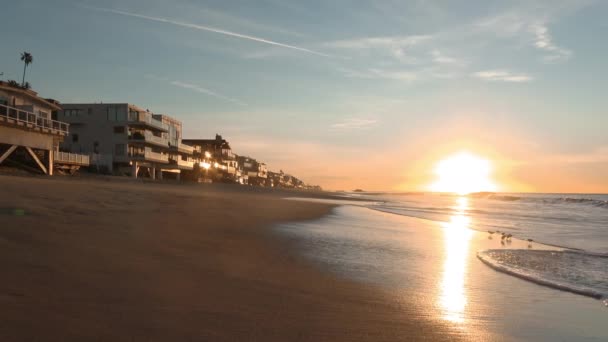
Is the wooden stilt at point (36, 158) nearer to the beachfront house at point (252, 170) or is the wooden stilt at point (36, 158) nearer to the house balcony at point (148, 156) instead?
the house balcony at point (148, 156)

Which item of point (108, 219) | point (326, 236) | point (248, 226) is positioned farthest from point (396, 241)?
point (108, 219)

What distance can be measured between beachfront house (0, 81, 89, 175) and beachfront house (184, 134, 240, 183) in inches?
1548

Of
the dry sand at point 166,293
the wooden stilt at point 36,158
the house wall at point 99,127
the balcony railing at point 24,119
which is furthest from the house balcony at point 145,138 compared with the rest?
the dry sand at point 166,293

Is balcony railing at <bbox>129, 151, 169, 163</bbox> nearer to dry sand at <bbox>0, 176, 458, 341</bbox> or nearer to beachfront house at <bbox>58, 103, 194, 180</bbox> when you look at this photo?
beachfront house at <bbox>58, 103, 194, 180</bbox>

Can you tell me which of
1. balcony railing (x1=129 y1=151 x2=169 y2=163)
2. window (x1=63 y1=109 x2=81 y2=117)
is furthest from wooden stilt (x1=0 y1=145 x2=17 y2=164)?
window (x1=63 y1=109 x2=81 y2=117)

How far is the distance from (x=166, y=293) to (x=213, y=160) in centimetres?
9420

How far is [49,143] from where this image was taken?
34.2 meters

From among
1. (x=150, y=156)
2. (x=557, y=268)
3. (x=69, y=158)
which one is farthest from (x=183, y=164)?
(x=557, y=268)

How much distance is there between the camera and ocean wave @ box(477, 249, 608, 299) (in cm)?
739

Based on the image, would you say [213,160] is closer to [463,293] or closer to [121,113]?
[121,113]

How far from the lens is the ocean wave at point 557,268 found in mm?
7389

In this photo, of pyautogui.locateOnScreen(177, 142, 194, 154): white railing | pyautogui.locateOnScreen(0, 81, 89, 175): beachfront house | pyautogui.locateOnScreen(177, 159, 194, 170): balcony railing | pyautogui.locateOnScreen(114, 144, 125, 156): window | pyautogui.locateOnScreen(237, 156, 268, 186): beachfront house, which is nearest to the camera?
pyautogui.locateOnScreen(0, 81, 89, 175): beachfront house

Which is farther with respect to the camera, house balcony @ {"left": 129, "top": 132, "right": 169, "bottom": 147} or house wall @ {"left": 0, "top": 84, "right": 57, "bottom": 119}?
house balcony @ {"left": 129, "top": 132, "right": 169, "bottom": 147}

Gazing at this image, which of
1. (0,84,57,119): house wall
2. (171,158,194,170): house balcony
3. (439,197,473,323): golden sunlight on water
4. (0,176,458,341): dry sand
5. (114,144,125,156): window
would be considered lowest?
(439,197,473,323): golden sunlight on water
